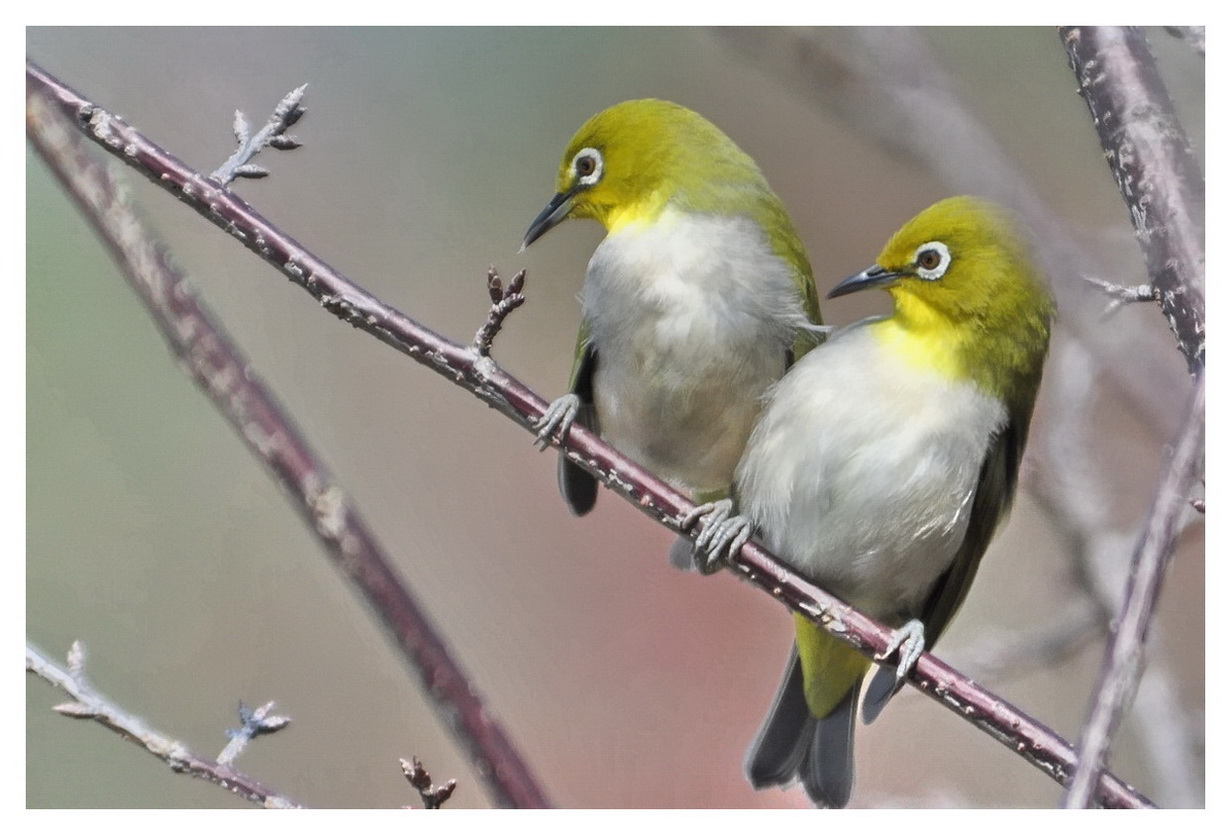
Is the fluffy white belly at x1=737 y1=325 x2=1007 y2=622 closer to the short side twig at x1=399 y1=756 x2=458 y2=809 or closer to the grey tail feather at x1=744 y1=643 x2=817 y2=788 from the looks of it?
the grey tail feather at x1=744 y1=643 x2=817 y2=788

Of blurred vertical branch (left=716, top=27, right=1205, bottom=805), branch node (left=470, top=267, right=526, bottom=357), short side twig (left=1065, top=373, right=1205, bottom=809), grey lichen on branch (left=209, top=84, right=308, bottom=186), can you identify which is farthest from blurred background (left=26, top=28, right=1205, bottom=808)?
short side twig (left=1065, top=373, right=1205, bottom=809)

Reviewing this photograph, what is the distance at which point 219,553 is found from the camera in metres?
1.69

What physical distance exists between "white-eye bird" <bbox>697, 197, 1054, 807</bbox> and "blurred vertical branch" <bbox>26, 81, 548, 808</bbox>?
1.14 feet

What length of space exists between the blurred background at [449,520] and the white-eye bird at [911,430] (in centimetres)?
15

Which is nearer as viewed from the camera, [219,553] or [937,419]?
[937,419]

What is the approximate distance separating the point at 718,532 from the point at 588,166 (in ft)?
1.58

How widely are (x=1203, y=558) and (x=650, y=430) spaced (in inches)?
31.8

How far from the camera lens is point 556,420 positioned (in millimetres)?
1492

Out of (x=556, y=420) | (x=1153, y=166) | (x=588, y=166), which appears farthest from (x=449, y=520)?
(x=1153, y=166)

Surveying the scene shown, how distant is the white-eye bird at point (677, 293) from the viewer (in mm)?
1489

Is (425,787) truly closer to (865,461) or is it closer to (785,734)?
(785,734)

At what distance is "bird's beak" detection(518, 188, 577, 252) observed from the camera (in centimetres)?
159
